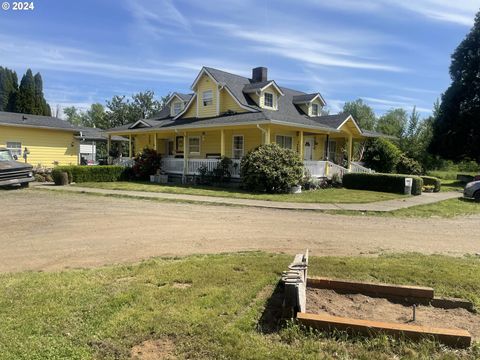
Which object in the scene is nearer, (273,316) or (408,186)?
(273,316)

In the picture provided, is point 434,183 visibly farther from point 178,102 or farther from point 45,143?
Result: point 45,143

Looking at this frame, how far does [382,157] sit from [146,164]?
1754 cm

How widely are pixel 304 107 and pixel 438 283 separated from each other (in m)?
24.2

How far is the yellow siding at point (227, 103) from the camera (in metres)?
24.4

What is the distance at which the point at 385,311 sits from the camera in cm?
431

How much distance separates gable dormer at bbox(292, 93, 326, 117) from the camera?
28141mm

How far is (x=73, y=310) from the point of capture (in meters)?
4.17

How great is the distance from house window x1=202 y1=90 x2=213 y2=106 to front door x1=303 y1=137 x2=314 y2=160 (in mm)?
6930

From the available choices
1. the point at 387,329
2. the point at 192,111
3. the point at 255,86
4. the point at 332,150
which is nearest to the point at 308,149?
the point at 332,150

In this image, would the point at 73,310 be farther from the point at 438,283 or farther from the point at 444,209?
the point at 444,209

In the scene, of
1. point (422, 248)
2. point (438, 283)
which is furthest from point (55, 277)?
point (422, 248)

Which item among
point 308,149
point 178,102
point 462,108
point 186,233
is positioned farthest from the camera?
point 462,108

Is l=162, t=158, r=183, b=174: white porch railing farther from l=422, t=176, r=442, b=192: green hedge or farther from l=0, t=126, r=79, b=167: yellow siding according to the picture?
l=422, t=176, r=442, b=192: green hedge

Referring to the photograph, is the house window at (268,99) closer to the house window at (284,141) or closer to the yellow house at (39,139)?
the house window at (284,141)
